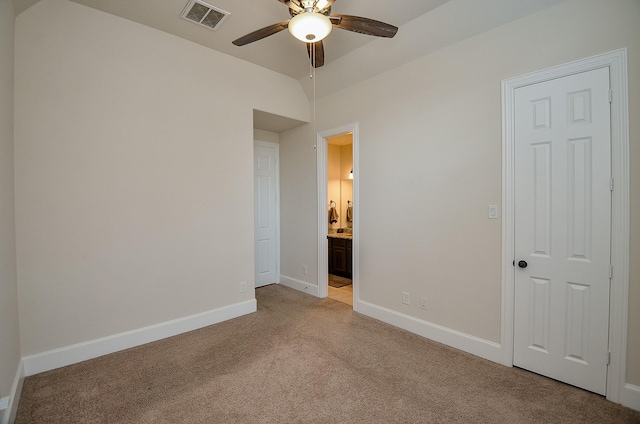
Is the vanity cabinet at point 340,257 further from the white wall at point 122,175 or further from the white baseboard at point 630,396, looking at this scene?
the white baseboard at point 630,396

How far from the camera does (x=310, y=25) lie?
1761mm

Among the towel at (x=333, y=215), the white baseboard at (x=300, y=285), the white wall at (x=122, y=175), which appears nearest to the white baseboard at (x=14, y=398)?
the white wall at (x=122, y=175)

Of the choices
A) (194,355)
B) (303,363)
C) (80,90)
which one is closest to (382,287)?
(303,363)

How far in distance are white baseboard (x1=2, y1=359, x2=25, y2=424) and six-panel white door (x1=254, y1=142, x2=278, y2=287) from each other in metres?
2.81

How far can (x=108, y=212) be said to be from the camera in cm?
259

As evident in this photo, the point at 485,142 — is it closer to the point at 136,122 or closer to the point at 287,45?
the point at 287,45

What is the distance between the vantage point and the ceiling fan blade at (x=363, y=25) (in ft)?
6.18

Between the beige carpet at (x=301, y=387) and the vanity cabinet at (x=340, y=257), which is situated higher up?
the vanity cabinet at (x=340, y=257)

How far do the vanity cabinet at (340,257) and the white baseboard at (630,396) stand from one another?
3.49 metres

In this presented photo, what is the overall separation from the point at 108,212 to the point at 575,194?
3904 millimetres

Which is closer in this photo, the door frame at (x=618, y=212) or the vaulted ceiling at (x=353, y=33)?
the door frame at (x=618, y=212)

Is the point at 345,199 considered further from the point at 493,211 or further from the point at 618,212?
the point at 618,212

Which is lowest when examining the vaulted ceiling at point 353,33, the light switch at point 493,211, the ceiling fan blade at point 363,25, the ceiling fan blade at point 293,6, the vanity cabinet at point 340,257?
the vanity cabinet at point 340,257

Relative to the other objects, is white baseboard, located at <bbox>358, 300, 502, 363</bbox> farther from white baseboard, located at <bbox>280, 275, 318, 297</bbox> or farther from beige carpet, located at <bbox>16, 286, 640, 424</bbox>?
white baseboard, located at <bbox>280, 275, 318, 297</bbox>
